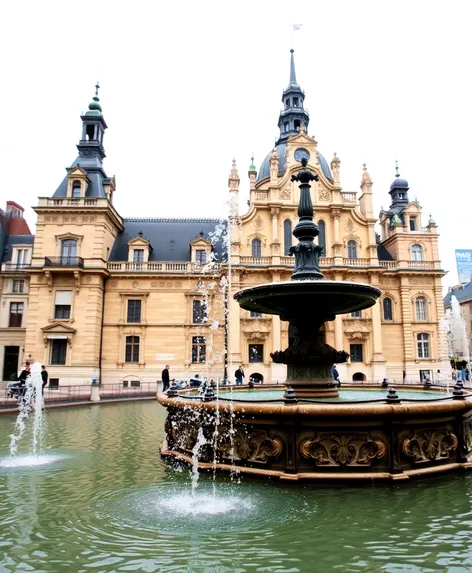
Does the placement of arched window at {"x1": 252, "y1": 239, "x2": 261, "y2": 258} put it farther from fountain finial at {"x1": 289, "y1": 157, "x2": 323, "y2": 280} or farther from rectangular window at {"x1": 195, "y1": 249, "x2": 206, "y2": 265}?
fountain finial at {"x1": 289, "y1": 157, "x2": 323, "y2": 280}

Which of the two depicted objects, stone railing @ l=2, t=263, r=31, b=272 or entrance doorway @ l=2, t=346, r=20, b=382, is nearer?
entrance doorway @ l=2, t=346, r=20, b=382

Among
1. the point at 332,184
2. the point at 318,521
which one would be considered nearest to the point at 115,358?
the point at 332,184

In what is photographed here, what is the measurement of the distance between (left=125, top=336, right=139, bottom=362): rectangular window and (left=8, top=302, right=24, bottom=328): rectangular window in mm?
11502

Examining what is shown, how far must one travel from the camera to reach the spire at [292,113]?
50.2 meters

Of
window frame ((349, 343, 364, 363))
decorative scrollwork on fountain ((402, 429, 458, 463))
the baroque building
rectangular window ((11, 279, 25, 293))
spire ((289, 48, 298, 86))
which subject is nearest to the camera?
decorative scrollwork on fountain ((402, 429, 458, 463))

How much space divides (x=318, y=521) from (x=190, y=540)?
1.83 m

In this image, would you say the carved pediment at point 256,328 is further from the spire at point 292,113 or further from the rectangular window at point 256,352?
the spire at point 292,113

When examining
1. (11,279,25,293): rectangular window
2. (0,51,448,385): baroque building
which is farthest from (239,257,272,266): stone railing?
(11,279,25,293): rectangular window

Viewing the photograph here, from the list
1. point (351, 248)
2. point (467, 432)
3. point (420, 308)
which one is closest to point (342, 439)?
point (467, 432)

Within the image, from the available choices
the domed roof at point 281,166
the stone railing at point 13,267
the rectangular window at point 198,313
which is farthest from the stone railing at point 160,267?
the domed roof at point 281,166

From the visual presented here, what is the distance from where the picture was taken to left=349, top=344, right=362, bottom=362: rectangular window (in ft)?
129

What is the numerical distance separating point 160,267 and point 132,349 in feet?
25.2

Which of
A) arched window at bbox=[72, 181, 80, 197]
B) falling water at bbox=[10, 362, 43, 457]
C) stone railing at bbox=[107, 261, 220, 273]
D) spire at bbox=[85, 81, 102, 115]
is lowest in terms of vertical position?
falling water at bbox=[10, 362, 43, 457]

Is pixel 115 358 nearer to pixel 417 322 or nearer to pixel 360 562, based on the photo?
pixel 417 322
